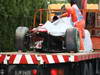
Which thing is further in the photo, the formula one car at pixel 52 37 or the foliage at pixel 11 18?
the foliage at pixel 11 18

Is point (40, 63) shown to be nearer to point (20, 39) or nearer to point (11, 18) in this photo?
point (20, 39)

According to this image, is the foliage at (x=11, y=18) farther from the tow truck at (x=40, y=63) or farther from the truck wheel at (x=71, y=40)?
the tow truck at (x=40, y=63)

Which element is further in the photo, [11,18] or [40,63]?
[11,18]

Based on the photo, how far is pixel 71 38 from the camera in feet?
35.0

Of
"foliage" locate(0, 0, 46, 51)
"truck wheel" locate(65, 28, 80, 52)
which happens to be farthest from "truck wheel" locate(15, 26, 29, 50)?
"foliage" locate(0, 0, 46, 51)

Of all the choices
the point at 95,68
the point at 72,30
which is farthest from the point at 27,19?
the point at 72,30

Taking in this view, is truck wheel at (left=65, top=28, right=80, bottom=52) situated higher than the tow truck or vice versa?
truck wheel at (left=65, top=28, right=80, bottom=52)

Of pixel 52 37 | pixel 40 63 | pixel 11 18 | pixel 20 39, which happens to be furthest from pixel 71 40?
pixel 11 18

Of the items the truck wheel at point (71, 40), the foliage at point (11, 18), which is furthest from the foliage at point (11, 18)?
→ the truck wheel at point (71, 40)

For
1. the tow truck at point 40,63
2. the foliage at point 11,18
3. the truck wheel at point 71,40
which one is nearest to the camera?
the tow truck at point 40,63

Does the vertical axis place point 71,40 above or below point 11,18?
above

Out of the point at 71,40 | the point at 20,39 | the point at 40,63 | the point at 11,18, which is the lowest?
the point at 11,18

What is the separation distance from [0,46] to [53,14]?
6396 millimetres

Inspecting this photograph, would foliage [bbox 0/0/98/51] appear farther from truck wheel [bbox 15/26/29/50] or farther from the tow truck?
the tow truck
